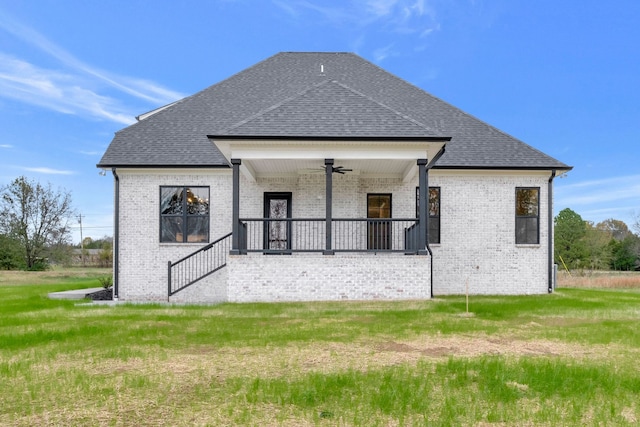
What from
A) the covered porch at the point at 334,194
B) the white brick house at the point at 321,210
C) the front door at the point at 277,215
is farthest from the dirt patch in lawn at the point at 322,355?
the front door at the point at 277,215

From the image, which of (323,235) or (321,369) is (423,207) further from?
(321,369)

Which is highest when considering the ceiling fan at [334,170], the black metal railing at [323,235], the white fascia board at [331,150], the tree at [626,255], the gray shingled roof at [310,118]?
the gray shingled roof at [310,118]

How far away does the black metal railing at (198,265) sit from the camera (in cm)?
1591

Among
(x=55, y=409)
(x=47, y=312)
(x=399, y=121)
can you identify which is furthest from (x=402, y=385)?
(x=47, y=312)

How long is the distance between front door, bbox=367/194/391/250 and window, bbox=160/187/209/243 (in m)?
5.48

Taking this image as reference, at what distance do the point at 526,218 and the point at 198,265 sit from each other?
11059 millimetres

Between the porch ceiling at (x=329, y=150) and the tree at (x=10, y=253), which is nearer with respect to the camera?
the porch ceiling at (x=329, y=150)

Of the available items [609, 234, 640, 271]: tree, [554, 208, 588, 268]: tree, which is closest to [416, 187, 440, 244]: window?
[554, 208, 588, 268]: tree

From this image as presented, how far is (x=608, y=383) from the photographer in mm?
5473

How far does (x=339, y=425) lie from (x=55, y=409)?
2670mm

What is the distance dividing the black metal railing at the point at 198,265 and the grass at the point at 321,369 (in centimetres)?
500

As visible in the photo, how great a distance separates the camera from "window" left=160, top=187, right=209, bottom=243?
16516 millimetres

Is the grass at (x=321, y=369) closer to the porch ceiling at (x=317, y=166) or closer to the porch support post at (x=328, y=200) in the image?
the porch support post at (x=328, y=200)

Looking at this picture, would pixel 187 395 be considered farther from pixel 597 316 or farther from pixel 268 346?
pixel 597 316
